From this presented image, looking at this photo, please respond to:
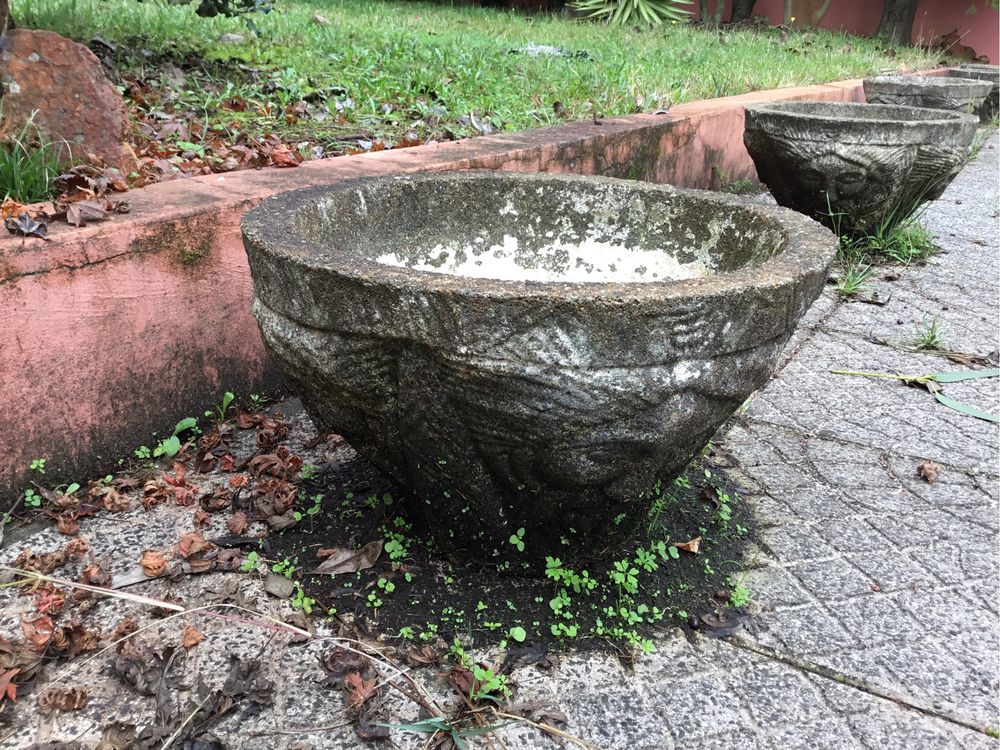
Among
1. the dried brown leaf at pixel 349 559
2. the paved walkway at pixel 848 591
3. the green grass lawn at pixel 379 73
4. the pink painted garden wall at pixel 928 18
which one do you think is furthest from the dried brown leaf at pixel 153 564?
the pink painted garden wall at pixel 928 18

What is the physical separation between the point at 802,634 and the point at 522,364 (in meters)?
0.92

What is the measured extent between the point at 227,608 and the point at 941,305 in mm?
3340

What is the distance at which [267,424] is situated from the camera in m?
2.46

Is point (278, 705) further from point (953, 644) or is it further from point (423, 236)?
point (953, 644)

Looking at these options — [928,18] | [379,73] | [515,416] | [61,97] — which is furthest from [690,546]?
[928,18]

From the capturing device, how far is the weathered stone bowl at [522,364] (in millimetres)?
1312

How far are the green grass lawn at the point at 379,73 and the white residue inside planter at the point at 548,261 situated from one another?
1330mm

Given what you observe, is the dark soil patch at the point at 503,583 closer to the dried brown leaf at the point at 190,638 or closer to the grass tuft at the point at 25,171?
the dried brown leaf at the point at 190,638

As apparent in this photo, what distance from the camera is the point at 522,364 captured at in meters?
1.32

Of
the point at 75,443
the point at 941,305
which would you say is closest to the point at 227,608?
the point at 75,443

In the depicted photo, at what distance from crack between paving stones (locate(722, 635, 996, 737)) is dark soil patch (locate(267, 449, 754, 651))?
10 cm

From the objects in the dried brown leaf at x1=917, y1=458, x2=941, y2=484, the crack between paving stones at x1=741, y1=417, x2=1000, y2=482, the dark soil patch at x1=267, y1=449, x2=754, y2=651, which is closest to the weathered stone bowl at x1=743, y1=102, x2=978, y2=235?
the crack between paving stones at x1=741, y1=417, x2=1000, y2=482

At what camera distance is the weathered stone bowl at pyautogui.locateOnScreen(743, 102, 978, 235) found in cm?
377

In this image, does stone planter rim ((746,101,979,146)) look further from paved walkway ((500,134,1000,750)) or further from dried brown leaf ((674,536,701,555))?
dried brown leaf ((674,536,701,555))
